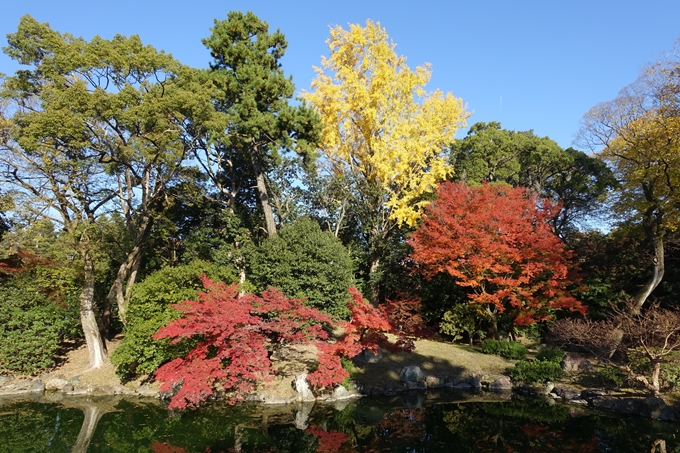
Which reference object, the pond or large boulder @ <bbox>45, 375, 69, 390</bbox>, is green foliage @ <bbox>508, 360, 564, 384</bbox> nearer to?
the pond

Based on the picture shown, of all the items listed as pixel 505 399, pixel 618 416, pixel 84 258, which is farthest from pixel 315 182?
pixel 618 416

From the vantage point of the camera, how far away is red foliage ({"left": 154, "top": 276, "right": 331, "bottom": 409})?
9.85 metres

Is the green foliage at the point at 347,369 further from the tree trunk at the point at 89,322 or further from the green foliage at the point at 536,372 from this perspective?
the tree trunk at the point at 89,322

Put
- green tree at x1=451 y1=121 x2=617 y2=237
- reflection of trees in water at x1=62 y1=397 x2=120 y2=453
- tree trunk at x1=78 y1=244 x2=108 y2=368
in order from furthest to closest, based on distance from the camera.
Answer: green tree at x1=451 y1=121 x2=617 y2=237 < tree trunk at x1=78 y1=244 x2=108 y2=368 < reflection of trees in water at x1=62 y1=397 x2=120 y2=453

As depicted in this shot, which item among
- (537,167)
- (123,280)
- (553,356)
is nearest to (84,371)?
(123,280)

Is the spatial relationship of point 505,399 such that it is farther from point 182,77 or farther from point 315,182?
point 182,77

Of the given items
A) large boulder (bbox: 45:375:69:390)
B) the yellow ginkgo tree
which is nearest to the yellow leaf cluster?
the yellow ginkgo tree

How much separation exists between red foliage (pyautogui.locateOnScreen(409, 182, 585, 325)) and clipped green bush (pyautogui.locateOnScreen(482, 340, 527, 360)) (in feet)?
3.18

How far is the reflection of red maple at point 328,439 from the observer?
8.09 m

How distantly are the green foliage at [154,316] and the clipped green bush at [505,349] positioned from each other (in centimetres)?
980

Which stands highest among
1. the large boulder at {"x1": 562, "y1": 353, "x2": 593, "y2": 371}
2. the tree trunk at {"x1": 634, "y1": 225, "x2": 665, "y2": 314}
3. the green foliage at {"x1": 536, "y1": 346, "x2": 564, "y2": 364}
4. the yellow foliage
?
the yellow foliage

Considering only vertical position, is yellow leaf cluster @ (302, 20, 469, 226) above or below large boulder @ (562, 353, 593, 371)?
above

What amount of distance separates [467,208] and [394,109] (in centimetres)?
544

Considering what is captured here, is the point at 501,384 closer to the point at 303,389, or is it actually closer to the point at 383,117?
the point at 303,389
